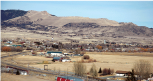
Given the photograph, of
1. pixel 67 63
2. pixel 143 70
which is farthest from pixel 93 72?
pixel 67 63

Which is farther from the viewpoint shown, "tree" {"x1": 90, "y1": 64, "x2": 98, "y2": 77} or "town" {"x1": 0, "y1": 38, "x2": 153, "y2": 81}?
"tree" {"x1": 90, "y1": 64, "x2": 98, "y2": 77}

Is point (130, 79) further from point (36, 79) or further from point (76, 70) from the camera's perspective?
point (36, 79)

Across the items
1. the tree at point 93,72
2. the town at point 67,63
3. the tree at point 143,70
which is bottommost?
the town at point 67,63

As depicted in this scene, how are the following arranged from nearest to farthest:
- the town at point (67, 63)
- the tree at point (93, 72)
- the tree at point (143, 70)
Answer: the tree at point (143, 70), the town at point (67, 63), the tree at point (93, 72)

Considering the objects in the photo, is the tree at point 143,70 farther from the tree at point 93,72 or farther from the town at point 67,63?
the tree at point 93,72

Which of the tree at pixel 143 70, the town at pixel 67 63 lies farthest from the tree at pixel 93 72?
the tree at pixel 143 70

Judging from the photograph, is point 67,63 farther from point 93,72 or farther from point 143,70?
point 143,70

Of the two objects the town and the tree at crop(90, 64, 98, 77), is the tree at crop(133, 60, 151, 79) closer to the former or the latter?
the town

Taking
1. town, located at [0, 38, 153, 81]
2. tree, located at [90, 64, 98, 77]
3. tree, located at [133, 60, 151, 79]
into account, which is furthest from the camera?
tree, located at [90, 64, 98, 77]

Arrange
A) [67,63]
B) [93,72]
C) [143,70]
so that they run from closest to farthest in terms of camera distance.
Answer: [143,70], [93,72], [67,63]

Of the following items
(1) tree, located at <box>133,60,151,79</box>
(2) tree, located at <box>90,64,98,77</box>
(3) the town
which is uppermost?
(1) tree, located at <box>133,60,151,79</box>

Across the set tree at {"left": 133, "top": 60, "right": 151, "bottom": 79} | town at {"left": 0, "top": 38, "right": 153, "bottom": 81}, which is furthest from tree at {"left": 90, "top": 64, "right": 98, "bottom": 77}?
tree at {"left": 133, "top": 60, "right": 151, "bottom": 79}

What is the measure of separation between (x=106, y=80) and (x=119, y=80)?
2386 mm

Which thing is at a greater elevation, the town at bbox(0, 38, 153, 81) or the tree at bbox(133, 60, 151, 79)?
the tree at bbox(133, 60, 151, 79)
